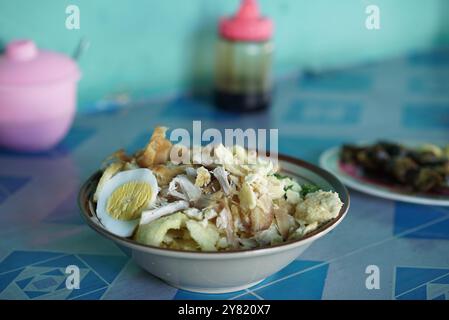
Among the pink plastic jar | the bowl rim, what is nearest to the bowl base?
the bowl rim

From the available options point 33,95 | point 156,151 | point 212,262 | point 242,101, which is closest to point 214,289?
point 212,262

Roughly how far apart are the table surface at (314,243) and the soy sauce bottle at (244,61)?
0.04 metres

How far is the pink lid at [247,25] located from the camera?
1.81 metres

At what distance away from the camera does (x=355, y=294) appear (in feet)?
3.20

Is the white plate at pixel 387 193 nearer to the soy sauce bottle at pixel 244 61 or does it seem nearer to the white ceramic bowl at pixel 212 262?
the white ceramic bowl at pixel 212 262

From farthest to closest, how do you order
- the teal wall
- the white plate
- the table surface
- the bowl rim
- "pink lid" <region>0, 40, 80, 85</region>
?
the teal wall, "pink lid" <region>0, 40, 80, 85</region>, the white plate, the table surface, the bowl rim

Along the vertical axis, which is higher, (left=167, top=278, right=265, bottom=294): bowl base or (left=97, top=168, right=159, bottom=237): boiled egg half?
(left=97, top=168, right=159, bottom=237): boiled egg half

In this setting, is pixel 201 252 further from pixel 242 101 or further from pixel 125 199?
pixel 242 101

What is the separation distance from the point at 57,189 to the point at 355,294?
23.9 inches

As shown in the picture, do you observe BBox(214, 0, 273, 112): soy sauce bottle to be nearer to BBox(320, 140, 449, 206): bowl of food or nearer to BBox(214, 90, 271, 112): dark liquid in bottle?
BBox(214, 90, 271, 112): dark liquid in bottle

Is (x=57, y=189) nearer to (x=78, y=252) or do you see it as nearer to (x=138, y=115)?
(x=78, y=252)

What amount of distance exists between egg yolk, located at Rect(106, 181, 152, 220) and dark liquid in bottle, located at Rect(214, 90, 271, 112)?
889 mm

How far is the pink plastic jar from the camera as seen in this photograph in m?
1.43

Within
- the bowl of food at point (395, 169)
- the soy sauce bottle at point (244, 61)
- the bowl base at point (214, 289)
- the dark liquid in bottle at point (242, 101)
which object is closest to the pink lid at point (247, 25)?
the soy sauce bottle at point (244, 61)
